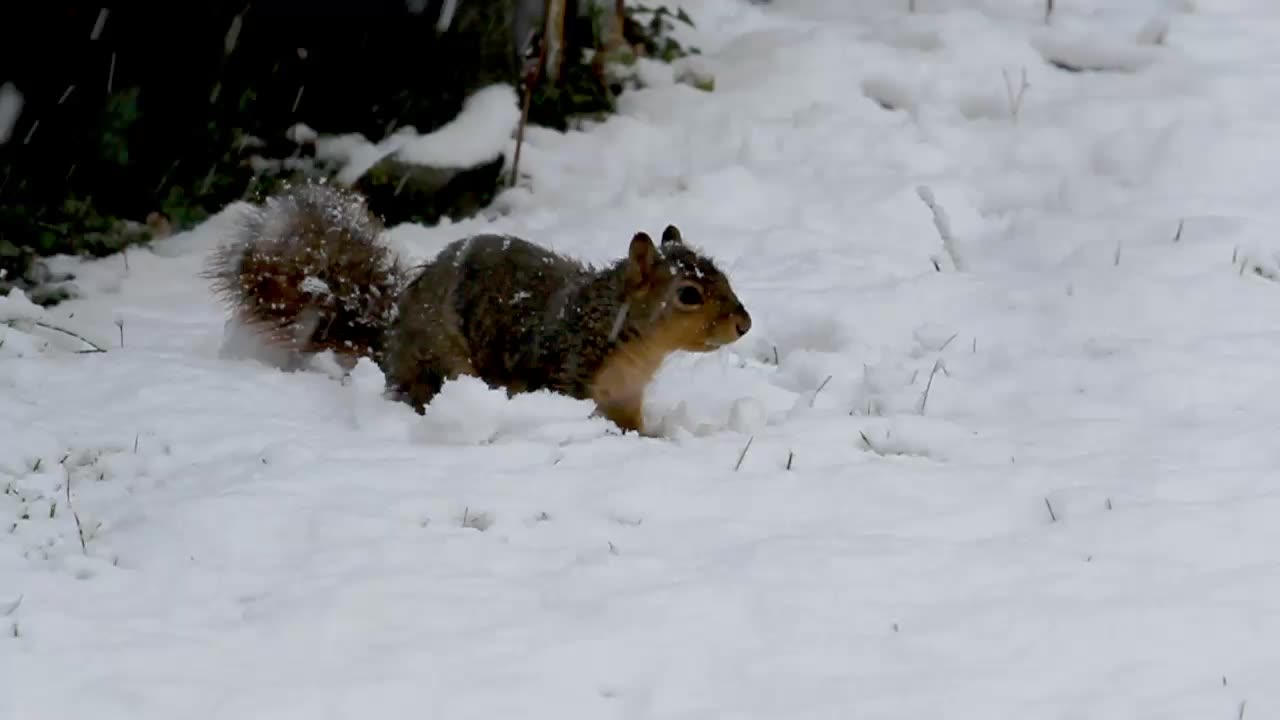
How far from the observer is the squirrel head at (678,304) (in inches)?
169

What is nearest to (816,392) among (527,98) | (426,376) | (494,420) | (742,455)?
(742,455)

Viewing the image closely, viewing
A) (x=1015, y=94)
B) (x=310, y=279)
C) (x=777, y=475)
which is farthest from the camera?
(x=1015, y=94)

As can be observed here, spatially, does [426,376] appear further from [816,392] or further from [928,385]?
[928,385]

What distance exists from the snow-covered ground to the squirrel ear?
1.48ft

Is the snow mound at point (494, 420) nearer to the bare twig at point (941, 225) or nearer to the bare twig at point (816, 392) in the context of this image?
the bare twig at point (816, 392)

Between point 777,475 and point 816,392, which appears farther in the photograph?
point 816,392

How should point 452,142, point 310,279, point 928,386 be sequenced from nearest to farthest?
1. point 928,386
2. point 310,279
3. point 452,142

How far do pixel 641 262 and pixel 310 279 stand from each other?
1168mm

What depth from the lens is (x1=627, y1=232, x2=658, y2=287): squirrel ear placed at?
4332 millimetres

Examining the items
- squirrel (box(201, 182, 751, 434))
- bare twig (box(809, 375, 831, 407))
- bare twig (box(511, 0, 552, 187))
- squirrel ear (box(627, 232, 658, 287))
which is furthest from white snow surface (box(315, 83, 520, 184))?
bare twig (box(809, 375, 831, 407))

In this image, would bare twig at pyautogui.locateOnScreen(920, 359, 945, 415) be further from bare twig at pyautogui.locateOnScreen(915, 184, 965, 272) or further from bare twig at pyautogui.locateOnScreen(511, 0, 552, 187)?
bare twig at pyautogui.locateOnScreen(511, 0, 552, 187)

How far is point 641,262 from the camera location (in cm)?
435

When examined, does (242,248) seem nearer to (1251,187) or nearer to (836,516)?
(836,516)

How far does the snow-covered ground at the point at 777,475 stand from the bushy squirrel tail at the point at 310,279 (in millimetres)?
229
